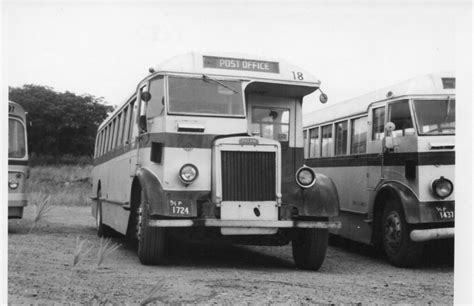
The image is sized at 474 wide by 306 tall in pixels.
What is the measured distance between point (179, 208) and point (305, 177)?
5.39 feet

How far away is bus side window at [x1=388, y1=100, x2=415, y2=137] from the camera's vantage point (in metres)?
9.35

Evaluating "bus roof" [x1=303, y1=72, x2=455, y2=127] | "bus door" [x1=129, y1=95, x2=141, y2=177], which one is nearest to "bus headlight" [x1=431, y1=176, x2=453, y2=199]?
"bus roof" [x1=303, y1=72, x2=455, y2=127]

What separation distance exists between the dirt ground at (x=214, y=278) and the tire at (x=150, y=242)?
0.13 metres

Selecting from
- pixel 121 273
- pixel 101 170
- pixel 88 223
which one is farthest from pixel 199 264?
pixel 88 223

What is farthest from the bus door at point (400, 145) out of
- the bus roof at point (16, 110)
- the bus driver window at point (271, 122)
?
the bus roof at point (16, 110)

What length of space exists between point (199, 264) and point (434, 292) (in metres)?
3.00

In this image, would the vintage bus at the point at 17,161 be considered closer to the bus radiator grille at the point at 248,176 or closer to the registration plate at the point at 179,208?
the registration plate at the point at 179,208

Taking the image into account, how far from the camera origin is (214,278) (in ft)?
24.5

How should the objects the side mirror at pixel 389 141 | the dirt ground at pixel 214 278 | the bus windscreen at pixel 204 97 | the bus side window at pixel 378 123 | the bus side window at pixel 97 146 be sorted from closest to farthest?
the dirt ground at pixel 214 278 < the bus windscreen at pixel 204 97 < the side mirror at pixel 389 141 < the bus side window at pixel 378 123 < the bus side window at pixel 97 146

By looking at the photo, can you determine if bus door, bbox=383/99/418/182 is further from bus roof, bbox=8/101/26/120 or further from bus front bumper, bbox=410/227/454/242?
bus roof, bbox=8/101/26/120

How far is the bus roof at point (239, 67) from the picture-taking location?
28.3 feet

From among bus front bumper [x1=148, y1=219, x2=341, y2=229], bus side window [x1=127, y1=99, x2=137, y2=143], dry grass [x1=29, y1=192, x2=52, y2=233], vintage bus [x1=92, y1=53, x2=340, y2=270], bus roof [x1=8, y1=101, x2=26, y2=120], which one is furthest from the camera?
bus roof [x1=8, y1=101, x2=26, y2=120]

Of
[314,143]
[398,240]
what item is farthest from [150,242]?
[314,143]

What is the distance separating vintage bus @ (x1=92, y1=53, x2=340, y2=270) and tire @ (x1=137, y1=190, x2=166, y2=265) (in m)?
0.01
